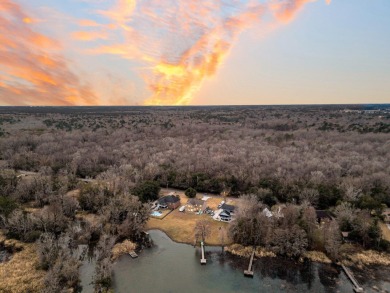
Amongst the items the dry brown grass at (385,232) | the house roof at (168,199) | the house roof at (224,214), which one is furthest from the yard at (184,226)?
the dry brown grass at (385,232)

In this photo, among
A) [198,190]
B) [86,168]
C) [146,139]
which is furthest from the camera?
[146,139]

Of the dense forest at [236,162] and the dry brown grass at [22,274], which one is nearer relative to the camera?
the dry brown grass at [22,274]

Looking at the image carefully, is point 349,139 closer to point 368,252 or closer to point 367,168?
point 367,168

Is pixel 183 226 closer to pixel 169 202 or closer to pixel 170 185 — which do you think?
pixel 169 202

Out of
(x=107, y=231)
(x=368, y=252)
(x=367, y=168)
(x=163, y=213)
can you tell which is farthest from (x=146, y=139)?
(x=368, y=252)

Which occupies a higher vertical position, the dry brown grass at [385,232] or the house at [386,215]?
the house at [386,215]

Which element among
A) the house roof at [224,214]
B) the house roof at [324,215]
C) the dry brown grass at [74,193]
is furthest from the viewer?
the dry brown grass at [74,193]

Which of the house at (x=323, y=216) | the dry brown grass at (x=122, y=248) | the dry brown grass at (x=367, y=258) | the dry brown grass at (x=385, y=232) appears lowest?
the dry brown grass at (x=367, y=258)

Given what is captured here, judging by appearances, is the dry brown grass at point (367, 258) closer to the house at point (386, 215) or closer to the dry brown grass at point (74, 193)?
the house at point (386, 215)
